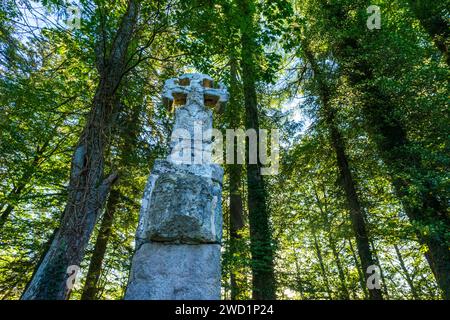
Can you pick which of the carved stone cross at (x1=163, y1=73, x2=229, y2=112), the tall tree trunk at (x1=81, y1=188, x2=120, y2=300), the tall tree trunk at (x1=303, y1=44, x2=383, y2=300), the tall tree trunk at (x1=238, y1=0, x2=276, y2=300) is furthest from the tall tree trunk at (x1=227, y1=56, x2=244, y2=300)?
the carved stone cross at (x1=163, y1=73, x2=229, y2=112)

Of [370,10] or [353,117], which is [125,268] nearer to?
[353,117]

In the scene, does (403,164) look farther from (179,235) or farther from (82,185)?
(82,185)

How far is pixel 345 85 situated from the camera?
26.5 ft

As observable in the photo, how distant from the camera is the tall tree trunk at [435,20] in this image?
7.11 m

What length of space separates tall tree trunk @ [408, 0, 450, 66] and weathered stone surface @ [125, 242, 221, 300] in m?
8.07

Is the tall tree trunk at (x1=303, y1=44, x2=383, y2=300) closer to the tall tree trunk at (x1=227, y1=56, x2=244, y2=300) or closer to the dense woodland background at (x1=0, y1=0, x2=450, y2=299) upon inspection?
the dense woodland background at (x1=0, y1=0, x2=450, y2=299)

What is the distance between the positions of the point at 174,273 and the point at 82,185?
2.27 metres

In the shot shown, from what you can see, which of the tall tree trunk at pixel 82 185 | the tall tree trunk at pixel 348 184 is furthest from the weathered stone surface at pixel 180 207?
the tall tree trunk at pixel 348 184

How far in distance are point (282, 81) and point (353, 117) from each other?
4024mm

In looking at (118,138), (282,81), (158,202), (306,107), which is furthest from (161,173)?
(282,81)

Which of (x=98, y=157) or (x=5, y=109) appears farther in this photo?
(x=5, y=109)

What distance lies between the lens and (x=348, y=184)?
8.17 metres

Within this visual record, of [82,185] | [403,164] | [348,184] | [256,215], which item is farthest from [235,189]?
[82,185]

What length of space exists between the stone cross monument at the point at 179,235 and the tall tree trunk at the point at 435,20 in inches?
309
